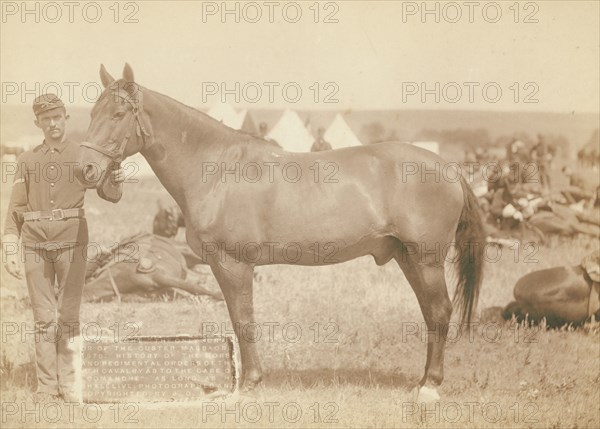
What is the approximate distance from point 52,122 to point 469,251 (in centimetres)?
343

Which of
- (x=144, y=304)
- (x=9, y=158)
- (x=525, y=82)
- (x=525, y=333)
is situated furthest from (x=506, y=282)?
(x=9, y=158)

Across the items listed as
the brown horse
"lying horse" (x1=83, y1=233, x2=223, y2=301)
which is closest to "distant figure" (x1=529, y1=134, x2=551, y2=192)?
the brown horse

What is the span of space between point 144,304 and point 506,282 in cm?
385

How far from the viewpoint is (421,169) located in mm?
4496

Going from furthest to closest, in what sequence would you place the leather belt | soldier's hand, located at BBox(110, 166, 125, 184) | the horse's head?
the leather belt < soldier's hand, located at BBox(110, 166, 125, 184) < the horse's head

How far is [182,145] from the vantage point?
4367 millimetres

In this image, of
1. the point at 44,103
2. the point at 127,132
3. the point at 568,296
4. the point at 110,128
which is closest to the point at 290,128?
the point at 127,132

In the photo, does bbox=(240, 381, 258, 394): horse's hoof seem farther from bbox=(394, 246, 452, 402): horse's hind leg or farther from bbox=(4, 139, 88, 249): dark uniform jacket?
bbox=(4, 139, 88, 249): dark uniform jacket

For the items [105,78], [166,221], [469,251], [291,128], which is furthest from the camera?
[166,221]

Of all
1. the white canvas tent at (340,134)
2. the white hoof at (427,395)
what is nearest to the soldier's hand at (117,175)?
the white canvas tent at (340,134)

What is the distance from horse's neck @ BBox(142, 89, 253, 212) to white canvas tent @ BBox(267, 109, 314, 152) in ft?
4.61

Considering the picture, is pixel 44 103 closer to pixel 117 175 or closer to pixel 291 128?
pixel 117 175

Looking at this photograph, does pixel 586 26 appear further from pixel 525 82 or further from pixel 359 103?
pixel 359 103

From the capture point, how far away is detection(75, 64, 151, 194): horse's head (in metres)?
3.99
